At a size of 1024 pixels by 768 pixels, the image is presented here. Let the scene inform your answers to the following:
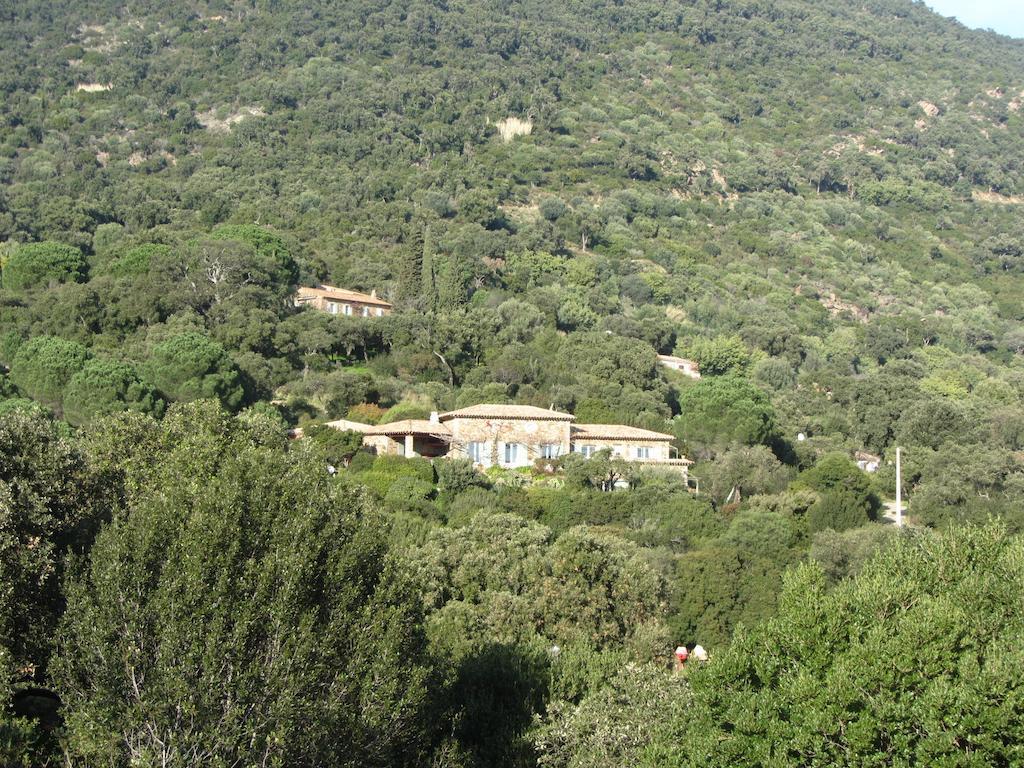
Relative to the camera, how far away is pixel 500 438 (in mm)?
46031

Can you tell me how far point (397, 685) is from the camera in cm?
1540

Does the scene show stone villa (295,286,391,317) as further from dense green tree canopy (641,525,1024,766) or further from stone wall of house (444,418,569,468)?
dense green tree canopy (641,525,1024,766)

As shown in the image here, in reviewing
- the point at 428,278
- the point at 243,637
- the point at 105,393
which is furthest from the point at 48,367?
the point at 243,637

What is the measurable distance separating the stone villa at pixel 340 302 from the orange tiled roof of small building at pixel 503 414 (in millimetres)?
17815

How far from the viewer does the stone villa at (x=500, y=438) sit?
45.7 m

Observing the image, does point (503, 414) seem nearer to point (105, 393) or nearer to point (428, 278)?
point (105, 393)

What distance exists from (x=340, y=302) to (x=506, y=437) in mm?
21952

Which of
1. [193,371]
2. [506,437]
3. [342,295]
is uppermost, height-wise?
[506,437]

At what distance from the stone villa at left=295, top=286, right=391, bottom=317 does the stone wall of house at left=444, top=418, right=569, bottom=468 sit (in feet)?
61.4

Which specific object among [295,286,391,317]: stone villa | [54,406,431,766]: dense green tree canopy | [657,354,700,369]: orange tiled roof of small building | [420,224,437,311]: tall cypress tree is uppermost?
[54,406,431,766]: dense green tree canopy

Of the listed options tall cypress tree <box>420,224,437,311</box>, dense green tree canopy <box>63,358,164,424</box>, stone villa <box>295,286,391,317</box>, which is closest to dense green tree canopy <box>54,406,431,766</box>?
dense green tree canopy <box>63,358,164,424</box>

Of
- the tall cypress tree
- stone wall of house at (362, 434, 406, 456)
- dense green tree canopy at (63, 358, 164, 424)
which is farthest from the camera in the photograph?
the tall cypress tree

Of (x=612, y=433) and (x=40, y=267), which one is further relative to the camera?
(x=40, y=267)

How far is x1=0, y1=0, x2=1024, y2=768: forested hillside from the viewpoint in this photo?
15.2m
